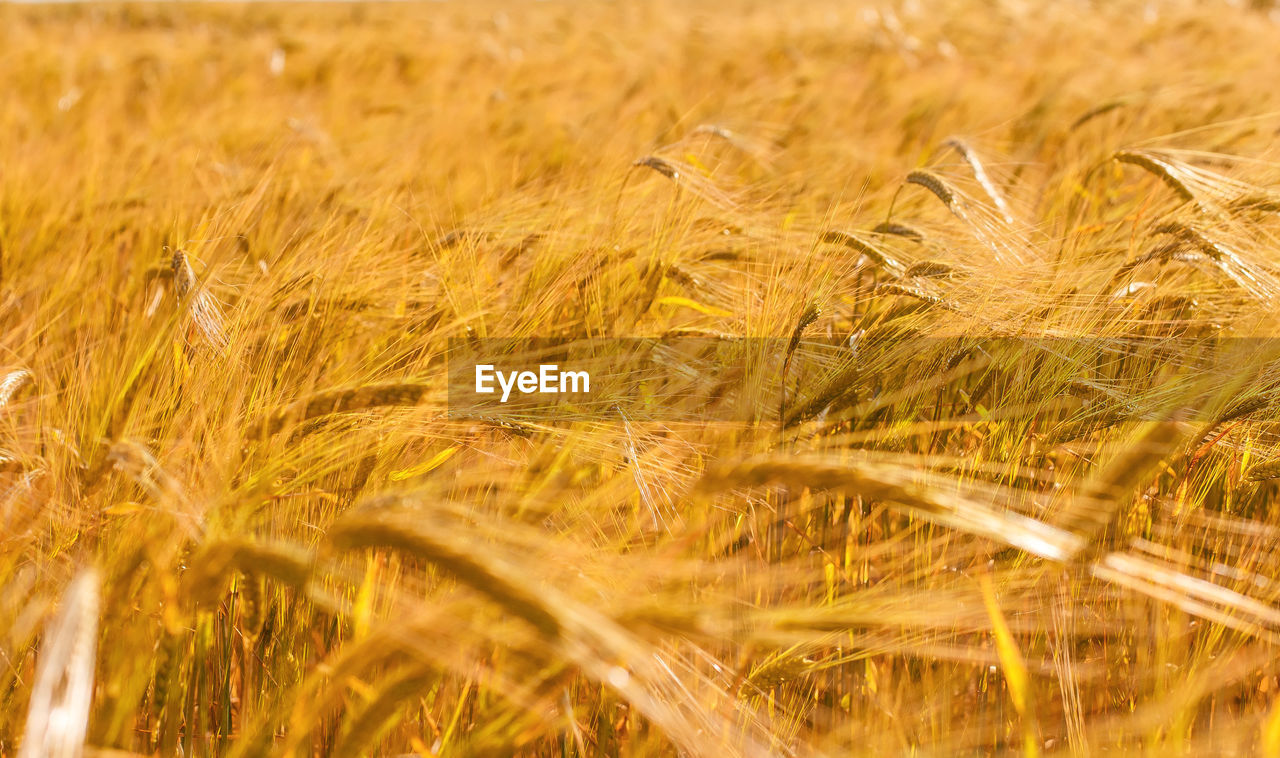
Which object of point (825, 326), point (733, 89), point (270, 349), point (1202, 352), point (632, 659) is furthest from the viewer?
point (733, 89)

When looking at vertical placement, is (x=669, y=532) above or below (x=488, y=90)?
below

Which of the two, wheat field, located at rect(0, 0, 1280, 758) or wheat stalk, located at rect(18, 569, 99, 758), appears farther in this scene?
wheat field, located at rect(0, 0, 1280, 758)

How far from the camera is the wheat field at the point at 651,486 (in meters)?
0.70

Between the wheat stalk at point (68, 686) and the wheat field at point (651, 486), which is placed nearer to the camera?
the wheat stalk at point (68, 686)

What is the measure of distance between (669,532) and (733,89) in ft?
14.1

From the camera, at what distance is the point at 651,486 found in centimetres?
104

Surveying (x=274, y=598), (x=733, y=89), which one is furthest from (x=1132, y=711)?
(x=733, y=89)

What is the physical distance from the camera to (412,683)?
2.14 ft

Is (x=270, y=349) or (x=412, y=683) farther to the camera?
(x=270, y=349)

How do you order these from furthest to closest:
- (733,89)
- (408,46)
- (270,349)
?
(408,46) < (733,89) < (270,349)

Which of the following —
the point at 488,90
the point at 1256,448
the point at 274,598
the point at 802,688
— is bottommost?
the point at 802,688

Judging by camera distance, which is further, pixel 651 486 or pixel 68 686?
pixel 651 486

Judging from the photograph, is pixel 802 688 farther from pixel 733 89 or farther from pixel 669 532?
pixel 733 89

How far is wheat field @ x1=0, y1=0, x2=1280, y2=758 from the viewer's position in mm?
695
